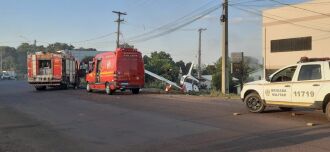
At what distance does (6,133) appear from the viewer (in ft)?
40.5

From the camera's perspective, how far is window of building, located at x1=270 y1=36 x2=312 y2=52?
160 ft

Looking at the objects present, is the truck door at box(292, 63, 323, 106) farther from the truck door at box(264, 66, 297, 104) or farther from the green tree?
the green tree

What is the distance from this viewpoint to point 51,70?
38.4m

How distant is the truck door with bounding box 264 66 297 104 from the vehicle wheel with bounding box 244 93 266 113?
0.40m

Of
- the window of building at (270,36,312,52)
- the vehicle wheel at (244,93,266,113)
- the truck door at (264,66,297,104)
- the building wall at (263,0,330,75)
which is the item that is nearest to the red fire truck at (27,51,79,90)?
the building wall at (263,0,330,75)

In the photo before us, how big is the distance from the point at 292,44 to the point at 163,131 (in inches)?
1593

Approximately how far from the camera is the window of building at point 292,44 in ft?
160

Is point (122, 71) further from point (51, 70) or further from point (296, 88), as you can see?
point (296, 88)

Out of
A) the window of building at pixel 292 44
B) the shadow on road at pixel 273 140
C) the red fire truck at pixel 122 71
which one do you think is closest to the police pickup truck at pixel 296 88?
the shadow on road at pixel 273 140

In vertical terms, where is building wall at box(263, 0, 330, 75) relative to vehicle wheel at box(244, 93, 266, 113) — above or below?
above

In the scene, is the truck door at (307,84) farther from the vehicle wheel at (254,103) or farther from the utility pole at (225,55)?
the utility pole at (225,55)

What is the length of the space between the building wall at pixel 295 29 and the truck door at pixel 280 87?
32749 millimetres

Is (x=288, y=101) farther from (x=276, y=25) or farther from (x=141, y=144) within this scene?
(x=276, y=25)

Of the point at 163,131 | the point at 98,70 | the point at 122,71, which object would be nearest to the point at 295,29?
the point at 98,70
